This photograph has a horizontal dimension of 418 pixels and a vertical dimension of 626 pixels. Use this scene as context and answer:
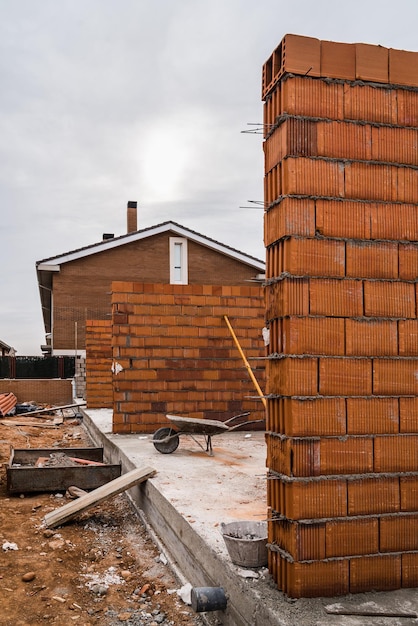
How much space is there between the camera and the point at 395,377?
9.10ft

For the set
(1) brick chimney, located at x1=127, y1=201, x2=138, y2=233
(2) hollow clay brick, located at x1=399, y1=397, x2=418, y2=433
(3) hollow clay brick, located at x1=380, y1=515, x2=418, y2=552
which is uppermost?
(1) brick chimney, located at x1=127, y1=201, x2=138, y2=233

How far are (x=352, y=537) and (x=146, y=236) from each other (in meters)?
21.3

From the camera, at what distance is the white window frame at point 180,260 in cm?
2376

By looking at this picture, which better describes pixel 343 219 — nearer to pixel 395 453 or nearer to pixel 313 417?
pixel 313 417

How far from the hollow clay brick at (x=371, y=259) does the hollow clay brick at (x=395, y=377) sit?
43 centimetres

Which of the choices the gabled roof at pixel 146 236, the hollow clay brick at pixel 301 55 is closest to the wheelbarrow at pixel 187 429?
the hollow clay brick at pixel 301 55

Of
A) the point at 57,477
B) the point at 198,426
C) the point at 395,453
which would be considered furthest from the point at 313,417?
the point at 57,477

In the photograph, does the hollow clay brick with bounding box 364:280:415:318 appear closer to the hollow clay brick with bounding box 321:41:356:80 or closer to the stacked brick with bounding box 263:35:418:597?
the stacked brick with bounding box 263:35:418:597

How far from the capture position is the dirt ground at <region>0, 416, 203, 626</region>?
3.32 metres

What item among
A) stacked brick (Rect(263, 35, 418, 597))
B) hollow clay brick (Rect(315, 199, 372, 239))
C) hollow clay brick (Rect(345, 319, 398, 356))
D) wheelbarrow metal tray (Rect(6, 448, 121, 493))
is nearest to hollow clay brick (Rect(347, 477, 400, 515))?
stacked brick (Rect(263, 35, 418, 597))

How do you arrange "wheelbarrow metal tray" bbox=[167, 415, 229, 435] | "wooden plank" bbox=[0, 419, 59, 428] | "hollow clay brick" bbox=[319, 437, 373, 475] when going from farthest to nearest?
"wooden plank" bbox=[0, 419, 59, 428]
"wheelbarrow metal tray" bbox=[167, 415, 229, 435]
"hollow clay brick" bbox=[319, 437, 373, 475]

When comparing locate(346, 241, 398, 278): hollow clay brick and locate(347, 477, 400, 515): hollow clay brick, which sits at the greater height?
locate(346, 241, 398, 278): hollow clay brick

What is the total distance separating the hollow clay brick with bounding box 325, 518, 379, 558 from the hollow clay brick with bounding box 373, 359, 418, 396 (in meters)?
0.61

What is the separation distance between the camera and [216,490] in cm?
484
